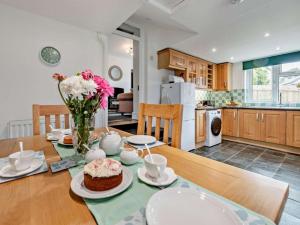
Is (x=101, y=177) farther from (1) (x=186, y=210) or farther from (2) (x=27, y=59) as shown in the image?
(2) (x=27, y=59)

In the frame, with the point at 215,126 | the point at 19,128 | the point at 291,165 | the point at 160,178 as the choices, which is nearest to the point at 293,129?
the point at 291,165

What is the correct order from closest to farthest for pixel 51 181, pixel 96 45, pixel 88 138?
pixel 51 181 → pixel 88 138 → pixel 96 45

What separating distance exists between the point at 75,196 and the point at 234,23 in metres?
2.87

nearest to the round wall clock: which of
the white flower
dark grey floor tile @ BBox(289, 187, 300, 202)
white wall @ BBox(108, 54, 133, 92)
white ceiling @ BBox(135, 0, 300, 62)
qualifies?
white ceiling @ BBox(135, 0, 300, 62)

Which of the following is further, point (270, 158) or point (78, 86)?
point (270, 158)

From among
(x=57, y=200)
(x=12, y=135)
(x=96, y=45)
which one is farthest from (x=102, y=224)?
(x=96, y=45)

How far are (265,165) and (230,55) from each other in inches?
103

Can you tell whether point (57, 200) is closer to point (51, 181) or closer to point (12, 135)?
point (51, 181)

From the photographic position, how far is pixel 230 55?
3.75 meters

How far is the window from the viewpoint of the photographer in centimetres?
354

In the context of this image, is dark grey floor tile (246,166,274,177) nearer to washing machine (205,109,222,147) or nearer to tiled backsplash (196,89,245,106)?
washing machine (205,109,222,147)

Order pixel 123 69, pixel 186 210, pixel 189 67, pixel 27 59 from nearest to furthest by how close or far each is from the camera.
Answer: pixel 186 210
pixel 27 59
pixel 189 67
pixel 123 69

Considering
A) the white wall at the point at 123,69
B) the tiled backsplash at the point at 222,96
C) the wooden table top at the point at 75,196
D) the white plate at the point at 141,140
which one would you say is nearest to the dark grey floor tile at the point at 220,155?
the tiled backsplash at the point at 222,96

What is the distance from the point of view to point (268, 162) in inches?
99.3
